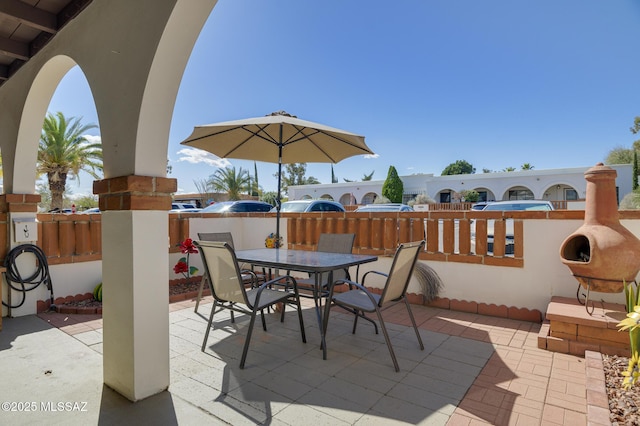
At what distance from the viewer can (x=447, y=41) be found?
42.2 ft

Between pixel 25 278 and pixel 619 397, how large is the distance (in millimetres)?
5645

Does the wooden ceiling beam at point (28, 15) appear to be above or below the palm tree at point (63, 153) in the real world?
below

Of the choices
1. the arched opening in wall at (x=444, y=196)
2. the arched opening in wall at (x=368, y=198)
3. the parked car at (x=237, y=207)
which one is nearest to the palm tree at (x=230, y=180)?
the arched opening in wall at (x=368, y=198)

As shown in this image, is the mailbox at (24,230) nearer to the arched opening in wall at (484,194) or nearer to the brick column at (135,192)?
the brick column at (135,192)

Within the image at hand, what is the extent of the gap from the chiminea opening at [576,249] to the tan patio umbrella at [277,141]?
2487 mm

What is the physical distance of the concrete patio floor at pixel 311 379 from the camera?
191 cm

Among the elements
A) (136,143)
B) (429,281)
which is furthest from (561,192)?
(136,143)

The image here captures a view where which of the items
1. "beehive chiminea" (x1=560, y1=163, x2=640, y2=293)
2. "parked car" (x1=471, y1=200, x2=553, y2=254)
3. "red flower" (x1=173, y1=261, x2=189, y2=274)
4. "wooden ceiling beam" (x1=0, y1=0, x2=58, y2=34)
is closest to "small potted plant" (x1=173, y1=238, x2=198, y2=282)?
"red flower" (x1=173, y1=261, x2=189, y2=274)

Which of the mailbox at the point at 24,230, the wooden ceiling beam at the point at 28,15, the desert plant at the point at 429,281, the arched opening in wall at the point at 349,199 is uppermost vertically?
the wooden ceiling beam at the point at 28,15

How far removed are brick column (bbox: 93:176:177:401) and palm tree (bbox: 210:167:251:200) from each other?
28.9 metres

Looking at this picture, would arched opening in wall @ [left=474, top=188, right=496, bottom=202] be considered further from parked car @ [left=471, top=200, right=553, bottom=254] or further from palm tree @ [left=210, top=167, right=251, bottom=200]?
palm tree @ [left=210, top=167, right=251, bottom=200]

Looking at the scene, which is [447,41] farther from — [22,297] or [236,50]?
[22,297]

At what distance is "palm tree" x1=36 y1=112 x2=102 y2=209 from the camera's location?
498 inches

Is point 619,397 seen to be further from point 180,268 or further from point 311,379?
point 180,268
